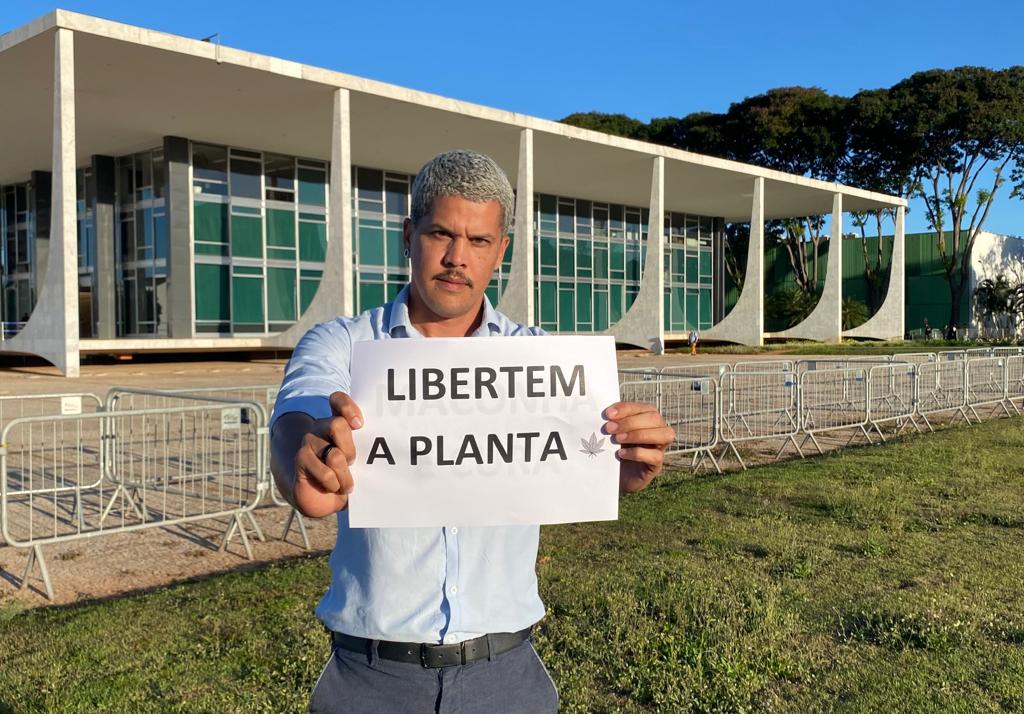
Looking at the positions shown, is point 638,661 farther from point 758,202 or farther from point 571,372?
point 758,202

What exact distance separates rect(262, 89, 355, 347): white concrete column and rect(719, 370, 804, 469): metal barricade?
615 inches

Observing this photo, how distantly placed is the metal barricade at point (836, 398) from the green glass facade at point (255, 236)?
71.9 ft

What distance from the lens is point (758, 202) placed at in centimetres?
3881

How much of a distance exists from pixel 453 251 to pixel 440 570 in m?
0.66

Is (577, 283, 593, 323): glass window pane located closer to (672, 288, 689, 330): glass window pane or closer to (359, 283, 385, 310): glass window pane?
(672, 288, 689, 330): glass window pane

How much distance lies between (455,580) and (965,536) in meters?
5.90

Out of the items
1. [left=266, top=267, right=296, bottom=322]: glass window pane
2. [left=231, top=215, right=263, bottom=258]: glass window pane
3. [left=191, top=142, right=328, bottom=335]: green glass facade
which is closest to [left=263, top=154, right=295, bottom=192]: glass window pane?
[left=191, top=142, right=328, bottom=335]: green glass facade

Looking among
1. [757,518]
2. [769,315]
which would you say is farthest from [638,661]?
[769,315]

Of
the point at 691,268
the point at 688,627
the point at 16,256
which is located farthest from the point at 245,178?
the point at 688,627

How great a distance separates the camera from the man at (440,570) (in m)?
1.72

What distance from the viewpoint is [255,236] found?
29.9 meters

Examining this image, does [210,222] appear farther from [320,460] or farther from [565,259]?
[320,460]

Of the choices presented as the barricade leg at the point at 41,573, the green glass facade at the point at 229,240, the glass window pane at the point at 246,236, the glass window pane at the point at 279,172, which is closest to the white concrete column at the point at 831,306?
the green glass facade at the point at 229,240

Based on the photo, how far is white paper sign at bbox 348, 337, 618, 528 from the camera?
5.48 ft
